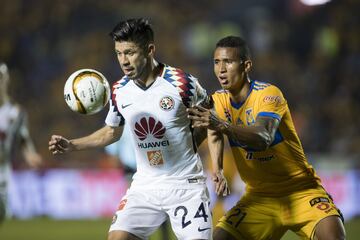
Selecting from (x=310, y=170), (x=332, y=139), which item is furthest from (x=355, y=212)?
(x=310, y=170)

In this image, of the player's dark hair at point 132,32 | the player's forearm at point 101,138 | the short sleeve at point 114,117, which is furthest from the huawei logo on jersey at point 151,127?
the player's dark hair at point 132,32

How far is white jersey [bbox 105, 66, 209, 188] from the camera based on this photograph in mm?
4988

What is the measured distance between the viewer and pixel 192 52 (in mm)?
18438

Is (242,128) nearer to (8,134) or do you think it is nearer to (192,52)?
(8,134)

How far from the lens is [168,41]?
17438 millimetres

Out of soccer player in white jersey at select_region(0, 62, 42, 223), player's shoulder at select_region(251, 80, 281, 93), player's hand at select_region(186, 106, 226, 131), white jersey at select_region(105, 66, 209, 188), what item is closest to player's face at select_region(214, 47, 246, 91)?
player's shoulder at select_region(251, 80, 281, 93)

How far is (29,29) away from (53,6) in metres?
0.97

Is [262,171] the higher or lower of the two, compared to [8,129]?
lower

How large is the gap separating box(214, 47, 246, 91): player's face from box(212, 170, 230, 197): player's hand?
0.70 m

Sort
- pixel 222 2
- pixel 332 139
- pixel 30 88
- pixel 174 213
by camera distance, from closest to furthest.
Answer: pixel 174 213, pixel 332 139, pixel 30 88, pixel 222 2

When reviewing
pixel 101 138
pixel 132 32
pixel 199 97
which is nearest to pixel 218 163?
pixel 199 97

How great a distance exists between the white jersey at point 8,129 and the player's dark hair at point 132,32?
4679 mm

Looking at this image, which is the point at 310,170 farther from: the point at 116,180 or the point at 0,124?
the point at 116,180

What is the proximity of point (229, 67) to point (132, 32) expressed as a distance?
2.88 ft
